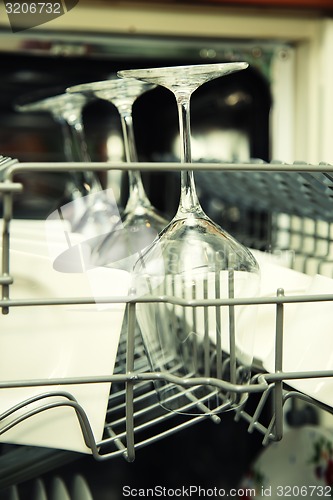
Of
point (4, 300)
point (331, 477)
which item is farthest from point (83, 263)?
point (331, 477)

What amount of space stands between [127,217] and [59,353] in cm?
16

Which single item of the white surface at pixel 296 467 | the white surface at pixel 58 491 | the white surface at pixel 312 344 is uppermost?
the white surface at pixel 312 344

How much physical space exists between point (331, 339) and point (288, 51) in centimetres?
59

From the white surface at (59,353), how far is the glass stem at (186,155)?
0.20 ft

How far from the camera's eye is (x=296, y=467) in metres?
0.73

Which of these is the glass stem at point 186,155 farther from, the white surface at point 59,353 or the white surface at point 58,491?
the white surface at point 58,491

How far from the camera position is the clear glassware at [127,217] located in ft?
1.39

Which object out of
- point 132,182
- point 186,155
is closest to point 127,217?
point 132,182

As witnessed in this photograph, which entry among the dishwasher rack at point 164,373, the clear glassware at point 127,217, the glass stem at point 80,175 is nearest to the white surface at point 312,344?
the dishwasher rack at point 164,373

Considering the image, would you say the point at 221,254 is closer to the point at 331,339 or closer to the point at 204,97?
the point at 331,339

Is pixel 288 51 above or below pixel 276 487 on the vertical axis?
above

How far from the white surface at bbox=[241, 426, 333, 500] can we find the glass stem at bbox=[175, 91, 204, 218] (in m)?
0.41

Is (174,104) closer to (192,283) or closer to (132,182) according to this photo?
(132,182)

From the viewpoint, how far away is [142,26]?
0.77 meters
